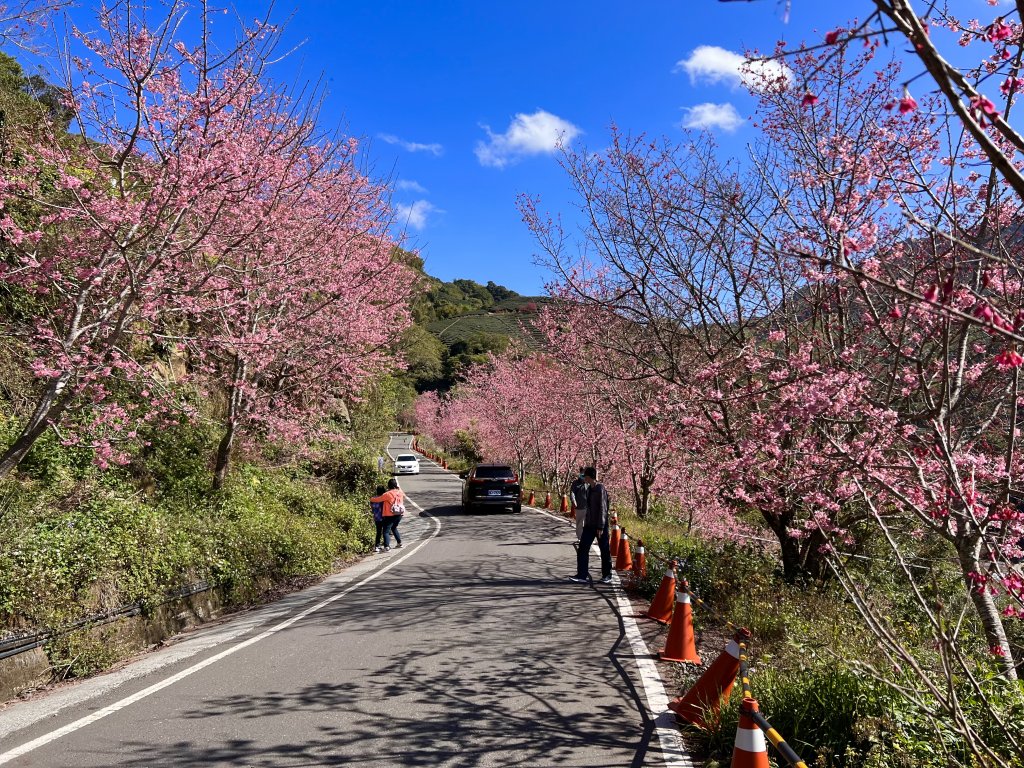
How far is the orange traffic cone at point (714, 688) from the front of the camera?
4547 millimetres

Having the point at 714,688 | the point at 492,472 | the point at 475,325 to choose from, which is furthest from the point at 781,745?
the point at 475,325

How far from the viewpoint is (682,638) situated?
617 cm

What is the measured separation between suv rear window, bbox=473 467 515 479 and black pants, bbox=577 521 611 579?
12.6 m

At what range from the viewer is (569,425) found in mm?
24844

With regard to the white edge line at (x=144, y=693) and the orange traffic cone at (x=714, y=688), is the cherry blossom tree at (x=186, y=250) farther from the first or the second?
the orange traffic cone at (x=714, y=688)

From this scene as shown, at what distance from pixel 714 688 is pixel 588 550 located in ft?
18.0

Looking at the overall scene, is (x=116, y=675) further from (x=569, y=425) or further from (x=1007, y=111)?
(x=569, y=425)

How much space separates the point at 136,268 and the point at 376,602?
5172 mm

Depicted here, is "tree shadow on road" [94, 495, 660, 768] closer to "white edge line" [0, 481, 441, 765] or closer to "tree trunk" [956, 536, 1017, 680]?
"white edge line" [0, 481, 441, 765]

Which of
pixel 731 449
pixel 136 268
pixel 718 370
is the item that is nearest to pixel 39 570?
pixel 136 268

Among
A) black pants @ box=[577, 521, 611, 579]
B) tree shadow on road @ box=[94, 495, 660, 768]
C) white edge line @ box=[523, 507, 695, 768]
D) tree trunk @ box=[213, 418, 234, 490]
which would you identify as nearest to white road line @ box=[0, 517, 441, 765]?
tree shadow on road @ box=[94, 495, 660, 768]

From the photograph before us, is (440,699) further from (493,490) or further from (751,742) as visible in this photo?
(493,490)

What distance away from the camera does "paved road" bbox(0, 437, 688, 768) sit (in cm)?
414

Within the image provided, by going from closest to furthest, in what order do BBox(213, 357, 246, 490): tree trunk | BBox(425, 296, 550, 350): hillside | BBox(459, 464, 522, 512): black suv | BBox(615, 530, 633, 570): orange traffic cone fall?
1. BBox(615, 530, 633, 570): orange traffic cone
2. BBox(213, 357, 246, 490): tree trunk
3. BBox(459, 464, 522, 512): black suv
4. BBox(425, 296, 550, 350): hillside
